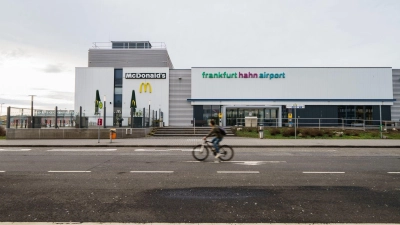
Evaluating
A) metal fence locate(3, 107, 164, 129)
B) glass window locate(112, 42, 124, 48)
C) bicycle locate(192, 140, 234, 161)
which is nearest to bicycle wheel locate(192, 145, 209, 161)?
bicycle locate(192, 140, 234, 161)

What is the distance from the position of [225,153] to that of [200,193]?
5242 mm

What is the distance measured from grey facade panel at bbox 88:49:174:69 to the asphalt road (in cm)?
4622

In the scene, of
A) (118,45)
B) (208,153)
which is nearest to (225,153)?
(208,153)

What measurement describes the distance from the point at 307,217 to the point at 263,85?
37039 mm

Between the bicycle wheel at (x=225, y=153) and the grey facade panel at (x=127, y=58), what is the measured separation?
45056mm

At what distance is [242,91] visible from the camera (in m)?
40.5

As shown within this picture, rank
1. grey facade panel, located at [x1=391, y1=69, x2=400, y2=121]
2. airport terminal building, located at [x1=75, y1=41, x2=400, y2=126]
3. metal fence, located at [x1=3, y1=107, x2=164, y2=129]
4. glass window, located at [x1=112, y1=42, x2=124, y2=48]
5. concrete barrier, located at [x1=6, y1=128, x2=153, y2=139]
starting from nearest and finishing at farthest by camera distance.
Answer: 1. concrete barrier, located at [x1=6, y1=128, x2=153, y2=139]
2. metal fence, located at [x1=3, y1=107, x2=164, y2=129]
3. airport terminal building, located at [x1=75, y1=41, x2=400, y2=126]
4. grey facade panel, located at [x1=391, y1=69, x2=400, y2=121]
5. glass window, located at [x1=112, y1=42, x2=124, y2=48]

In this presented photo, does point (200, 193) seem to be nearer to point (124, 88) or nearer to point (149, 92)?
point (149, 92)

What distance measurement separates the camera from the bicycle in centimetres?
1127

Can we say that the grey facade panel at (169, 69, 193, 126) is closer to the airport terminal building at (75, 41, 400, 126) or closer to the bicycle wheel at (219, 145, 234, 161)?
the airport terminal building at (75, 41, 400, 126)

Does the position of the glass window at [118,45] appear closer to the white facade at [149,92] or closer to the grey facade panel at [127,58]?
the grey facade panel at [127,58]

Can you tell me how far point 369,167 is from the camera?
9.68 metres

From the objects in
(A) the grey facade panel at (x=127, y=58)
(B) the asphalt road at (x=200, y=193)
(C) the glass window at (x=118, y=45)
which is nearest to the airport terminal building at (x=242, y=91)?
(A) the grey facade panel at (x=127, y=58)

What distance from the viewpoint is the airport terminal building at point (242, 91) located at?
40.3 meters
